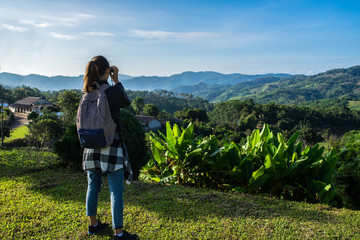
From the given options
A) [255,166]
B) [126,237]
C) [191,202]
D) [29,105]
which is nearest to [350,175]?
[255,166]

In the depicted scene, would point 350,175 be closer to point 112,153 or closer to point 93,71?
point 112,153

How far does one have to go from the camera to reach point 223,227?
8.51ft

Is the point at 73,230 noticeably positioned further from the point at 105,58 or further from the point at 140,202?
the point at 105,58

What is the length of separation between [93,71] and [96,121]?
0.42m

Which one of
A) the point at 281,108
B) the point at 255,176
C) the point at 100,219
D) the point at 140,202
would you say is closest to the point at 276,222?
the point at 255,176

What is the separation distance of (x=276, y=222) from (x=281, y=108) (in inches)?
2863

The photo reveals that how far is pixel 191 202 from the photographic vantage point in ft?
10.5

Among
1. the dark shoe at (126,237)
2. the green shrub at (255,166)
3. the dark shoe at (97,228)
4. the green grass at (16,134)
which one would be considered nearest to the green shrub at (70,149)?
the green shrub at (255,166)

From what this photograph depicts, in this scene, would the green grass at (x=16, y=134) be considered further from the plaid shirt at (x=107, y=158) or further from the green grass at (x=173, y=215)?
the plaid shirt at (x=107, y=158)

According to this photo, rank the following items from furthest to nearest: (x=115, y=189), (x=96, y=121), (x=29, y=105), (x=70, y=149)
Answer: (x=29, y=105), (x=70, y=149), (x=115, y=189), (x=96, y=121)

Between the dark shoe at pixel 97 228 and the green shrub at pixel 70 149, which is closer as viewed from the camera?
the dark shoe at pixel 97 228

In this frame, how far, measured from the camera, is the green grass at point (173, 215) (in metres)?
2.48

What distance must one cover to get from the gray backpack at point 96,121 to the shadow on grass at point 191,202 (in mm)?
1213

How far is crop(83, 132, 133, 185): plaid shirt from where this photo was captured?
85.9 inches
